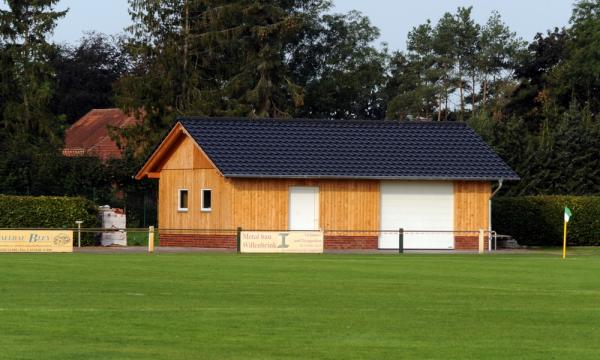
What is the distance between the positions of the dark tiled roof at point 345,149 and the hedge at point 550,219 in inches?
136

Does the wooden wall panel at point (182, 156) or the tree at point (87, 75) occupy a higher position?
the tree at point (87, 75)

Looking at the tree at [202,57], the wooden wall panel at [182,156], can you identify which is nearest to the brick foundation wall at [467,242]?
the wooden wall panel at [182,156]

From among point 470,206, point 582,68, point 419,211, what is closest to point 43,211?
point 419,211

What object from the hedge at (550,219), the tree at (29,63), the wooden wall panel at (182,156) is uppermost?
the tree at (29,63)

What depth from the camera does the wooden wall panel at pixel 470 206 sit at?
5119cm

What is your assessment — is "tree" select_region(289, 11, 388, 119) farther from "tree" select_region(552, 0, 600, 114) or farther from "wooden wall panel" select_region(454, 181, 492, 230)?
"wooden wall panel" select_region(454, 181, 492, 230)

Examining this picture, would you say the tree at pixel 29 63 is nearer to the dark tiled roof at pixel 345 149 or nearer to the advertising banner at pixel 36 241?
the dark tiled roof at pixel 345 149

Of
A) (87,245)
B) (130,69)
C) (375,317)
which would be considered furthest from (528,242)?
(130,69)

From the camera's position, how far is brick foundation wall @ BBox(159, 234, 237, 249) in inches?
1956

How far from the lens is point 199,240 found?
51.2 metres

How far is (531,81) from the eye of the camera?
9731 cm

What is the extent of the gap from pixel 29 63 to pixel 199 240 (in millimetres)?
28207

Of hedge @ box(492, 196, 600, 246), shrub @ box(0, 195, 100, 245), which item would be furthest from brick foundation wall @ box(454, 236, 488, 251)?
shrub @ box(0, 195, 100, 245)

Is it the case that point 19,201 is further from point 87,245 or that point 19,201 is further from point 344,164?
point 344,164
